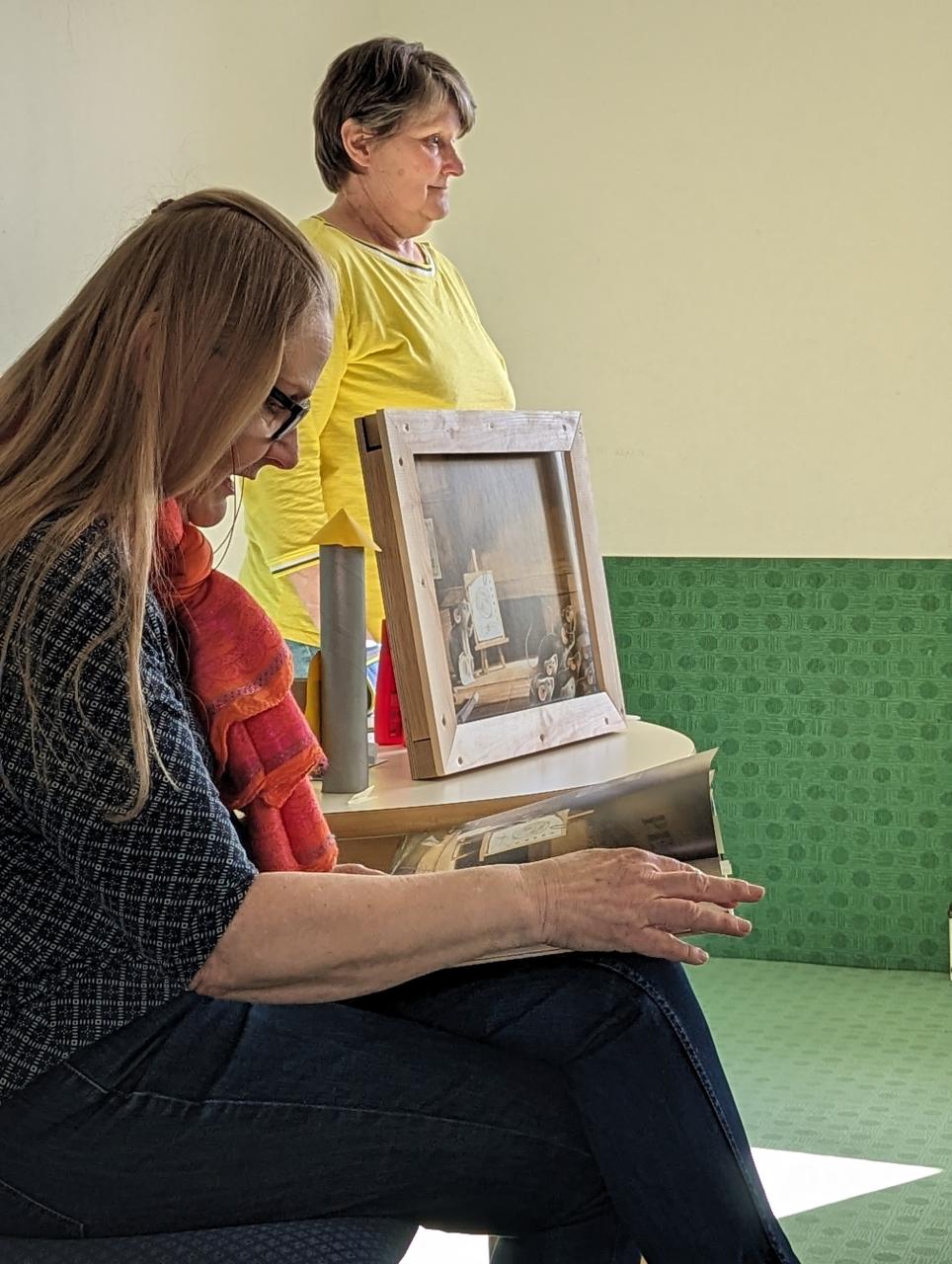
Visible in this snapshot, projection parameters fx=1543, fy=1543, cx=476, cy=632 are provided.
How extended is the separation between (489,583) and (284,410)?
62cm

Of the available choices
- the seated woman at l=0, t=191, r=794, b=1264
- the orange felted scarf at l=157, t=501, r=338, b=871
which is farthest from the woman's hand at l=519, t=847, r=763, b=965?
the orange felted scarf at l=157, t=501, r=338, b=871

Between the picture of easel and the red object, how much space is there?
110mm

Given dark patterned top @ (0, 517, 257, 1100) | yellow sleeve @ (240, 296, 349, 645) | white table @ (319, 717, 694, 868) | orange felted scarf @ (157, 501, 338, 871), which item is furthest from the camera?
yellow sleeve @ (240, 296, 349, 645)

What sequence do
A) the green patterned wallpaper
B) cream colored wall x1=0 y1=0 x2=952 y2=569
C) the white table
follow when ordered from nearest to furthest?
the white table, cream colored wall x1=0 y1=0 x2=952 y2=569, the green patterned wallpaper

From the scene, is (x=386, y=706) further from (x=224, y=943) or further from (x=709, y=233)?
(x=709, y=233)

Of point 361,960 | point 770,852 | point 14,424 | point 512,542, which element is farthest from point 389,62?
point 770,852

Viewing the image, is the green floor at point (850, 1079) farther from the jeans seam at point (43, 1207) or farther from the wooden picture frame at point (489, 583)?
the jeans seam at point (43, 1207)

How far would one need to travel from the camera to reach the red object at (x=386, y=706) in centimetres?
190

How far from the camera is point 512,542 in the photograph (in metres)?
1.98

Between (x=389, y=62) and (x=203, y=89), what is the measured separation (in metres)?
0.64

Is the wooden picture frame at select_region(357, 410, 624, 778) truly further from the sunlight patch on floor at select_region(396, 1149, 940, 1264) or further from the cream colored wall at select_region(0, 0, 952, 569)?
the cream colored wall at select_region(0, 0, 952, 569)

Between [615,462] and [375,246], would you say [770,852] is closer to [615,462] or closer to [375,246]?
[615,462]

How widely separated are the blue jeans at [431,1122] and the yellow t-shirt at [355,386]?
36.8 inches

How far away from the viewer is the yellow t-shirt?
7.36 ft
